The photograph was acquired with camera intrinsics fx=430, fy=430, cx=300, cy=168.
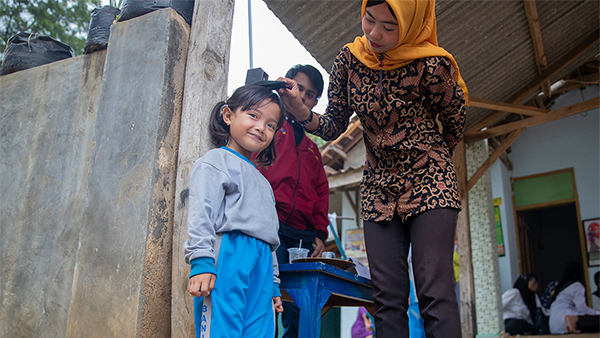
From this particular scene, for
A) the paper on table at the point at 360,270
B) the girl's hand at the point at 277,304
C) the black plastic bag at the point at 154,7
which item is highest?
the black plastic bag at the point at 154,7

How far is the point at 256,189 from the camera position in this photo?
1696mm

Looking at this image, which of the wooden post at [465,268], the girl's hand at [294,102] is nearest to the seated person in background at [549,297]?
the wooden post at [465,268]

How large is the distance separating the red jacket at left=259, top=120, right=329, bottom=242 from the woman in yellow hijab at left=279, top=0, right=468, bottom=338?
2.07ft

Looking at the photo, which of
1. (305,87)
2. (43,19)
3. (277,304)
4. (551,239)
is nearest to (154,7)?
(305,87)

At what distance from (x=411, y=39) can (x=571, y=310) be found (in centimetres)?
674

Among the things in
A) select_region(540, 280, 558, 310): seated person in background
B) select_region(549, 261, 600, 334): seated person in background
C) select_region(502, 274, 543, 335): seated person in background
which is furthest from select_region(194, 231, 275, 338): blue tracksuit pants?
select_region(540, 280, 558, 310): seated person in background

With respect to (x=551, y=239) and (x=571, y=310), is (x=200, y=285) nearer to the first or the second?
(x=571, y=310)

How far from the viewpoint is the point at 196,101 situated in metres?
1.87

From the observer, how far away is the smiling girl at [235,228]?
4.60ft

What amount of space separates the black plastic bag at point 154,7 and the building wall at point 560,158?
8603mm

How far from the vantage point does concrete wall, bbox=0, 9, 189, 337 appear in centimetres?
171

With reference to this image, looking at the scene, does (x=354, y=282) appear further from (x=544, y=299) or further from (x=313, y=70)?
(x=544, y=299)

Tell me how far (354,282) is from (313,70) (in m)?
1.31

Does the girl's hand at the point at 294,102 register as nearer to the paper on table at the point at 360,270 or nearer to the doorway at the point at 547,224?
the paper on table at the point at 360,270
